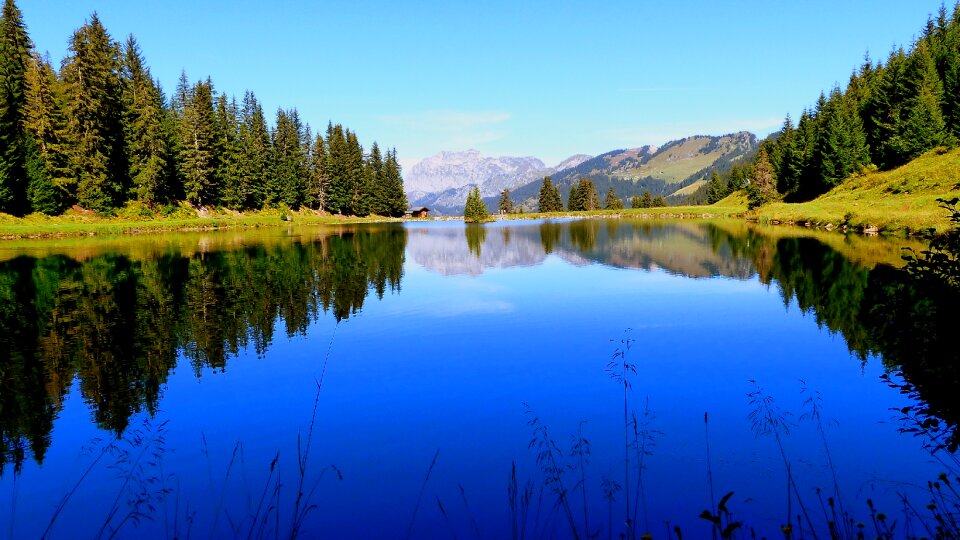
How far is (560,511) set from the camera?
818cm

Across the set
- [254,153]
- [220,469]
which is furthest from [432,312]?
A: [254,153]

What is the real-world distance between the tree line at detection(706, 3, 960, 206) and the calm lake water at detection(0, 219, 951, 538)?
82.5 metres

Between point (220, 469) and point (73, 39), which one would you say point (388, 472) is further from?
point (73, 39)

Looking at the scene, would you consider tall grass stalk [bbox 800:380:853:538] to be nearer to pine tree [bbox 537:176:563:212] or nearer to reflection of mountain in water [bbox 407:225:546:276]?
reflection of mountain in water [bbox 407:225:546:276]

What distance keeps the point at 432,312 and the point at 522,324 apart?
4925 millimetres

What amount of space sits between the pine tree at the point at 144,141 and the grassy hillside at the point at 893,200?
3830 inches

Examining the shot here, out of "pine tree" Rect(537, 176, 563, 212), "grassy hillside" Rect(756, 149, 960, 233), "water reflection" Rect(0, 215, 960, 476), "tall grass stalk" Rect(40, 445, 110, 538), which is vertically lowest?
"tall grass stalk" Rect(40, 445, 110, 538)

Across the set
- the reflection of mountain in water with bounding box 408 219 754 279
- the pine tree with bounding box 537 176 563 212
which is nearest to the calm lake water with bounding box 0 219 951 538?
the reflection of mountain in water with bounding box 408 219 754 279

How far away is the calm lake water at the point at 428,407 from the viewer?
332 inches

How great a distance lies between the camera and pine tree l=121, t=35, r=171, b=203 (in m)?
85.2

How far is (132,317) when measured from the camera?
22359 millimetres

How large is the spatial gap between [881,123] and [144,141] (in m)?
127

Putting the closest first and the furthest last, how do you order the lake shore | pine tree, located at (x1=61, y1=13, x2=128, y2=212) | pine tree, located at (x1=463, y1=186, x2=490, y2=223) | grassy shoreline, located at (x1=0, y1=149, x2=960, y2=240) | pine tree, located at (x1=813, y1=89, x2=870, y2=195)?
the lake shore < grassy shoreline, located at (x1=0, y1=149, x2=960, y2=240) < pine tree, located at (x1=61, y1=13, x2=128, y2=212) < pine tree, located at (x1=813, y1=89, x2=870, y2=195) < pine tree, located at (x1=463, y1=186, x2=490, y2=223)

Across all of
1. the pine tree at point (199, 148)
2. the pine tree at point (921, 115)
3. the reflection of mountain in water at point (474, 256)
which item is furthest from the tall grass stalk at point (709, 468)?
the pine tree at point (921, 115)
